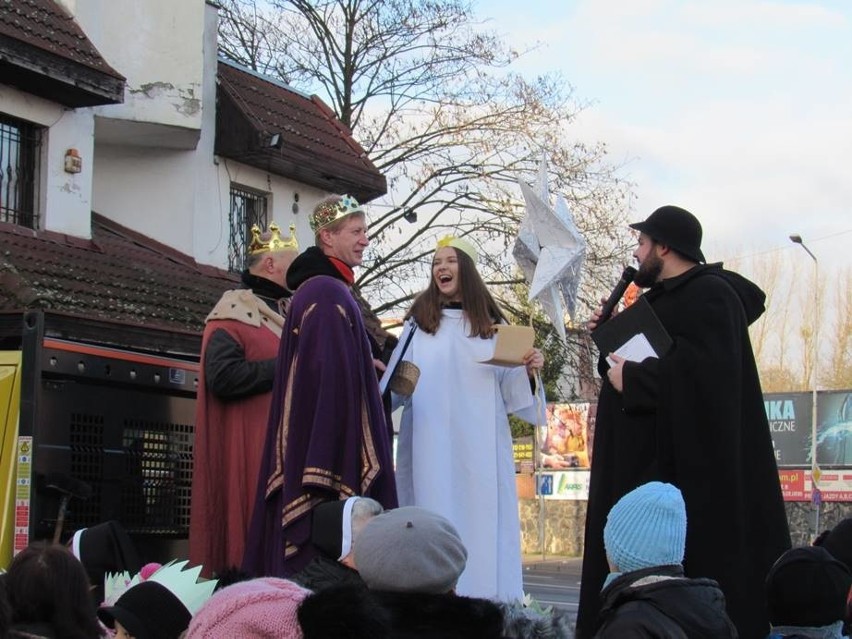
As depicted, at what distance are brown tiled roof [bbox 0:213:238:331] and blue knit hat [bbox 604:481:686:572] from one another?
628cm

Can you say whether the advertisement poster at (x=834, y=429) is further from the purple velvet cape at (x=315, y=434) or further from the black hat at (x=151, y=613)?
the black hat at (x=151, y=613)

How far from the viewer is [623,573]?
3.41m

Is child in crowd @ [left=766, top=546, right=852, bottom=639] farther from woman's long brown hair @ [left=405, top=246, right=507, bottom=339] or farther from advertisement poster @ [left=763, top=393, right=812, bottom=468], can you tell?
advertisement poster @ [left=763, top=393, right=812, bottom=468]

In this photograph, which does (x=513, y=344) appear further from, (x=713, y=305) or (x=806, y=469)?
(x=806, y=469)

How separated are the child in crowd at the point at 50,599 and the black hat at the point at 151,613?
1.03ft

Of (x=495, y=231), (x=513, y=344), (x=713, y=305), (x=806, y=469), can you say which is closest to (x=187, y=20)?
(x=495, y=231)

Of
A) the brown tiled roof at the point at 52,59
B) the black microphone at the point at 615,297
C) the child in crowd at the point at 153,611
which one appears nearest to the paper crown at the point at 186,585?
the child in crowd at the point at 153,611

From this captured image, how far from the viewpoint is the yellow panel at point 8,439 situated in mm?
5219

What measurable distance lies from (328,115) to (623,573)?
15544mm

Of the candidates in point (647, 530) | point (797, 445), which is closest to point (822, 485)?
point (797, 445)

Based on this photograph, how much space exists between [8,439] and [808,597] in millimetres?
3289

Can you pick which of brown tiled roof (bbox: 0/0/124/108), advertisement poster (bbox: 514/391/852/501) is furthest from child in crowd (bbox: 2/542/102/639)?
advertisement poster (bbox: 514/391/852/501)

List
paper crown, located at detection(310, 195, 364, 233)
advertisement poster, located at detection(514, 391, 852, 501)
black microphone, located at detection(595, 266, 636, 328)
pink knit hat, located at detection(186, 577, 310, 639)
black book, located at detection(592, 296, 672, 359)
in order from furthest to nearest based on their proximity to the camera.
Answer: advertisement poster, located at detection(514, 391, 852, 501), paper crown, located at detection(310, 195, 364, 233), black microphone, located at detection(595, 266, 636, 328), black book, located at detection(592, 296, 672, 359), pink knit hat, located at detection(186, 577, 310, 639)

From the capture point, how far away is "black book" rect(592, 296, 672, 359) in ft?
16.1
